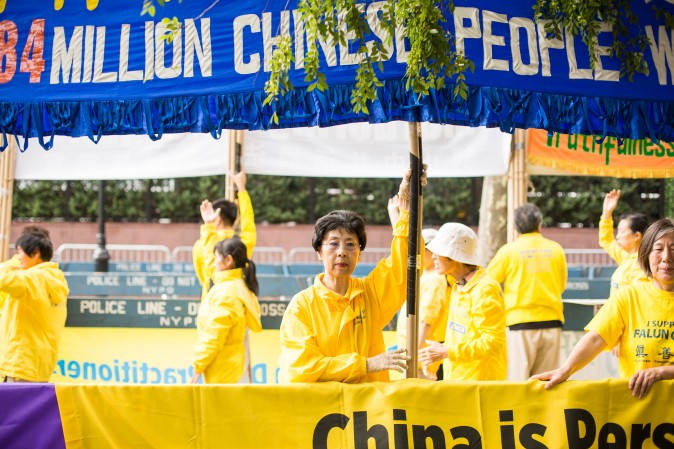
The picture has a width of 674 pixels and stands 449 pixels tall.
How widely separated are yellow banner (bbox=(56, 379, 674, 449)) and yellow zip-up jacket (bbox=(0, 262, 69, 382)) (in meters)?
2.88

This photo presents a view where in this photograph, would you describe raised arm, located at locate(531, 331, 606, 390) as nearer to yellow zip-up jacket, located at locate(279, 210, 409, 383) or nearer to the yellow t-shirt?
the yellow t-shirt

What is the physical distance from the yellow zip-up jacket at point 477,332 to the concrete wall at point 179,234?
1850 centimetres

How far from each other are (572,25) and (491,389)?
74.6 inches

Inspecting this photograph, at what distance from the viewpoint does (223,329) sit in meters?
6.40

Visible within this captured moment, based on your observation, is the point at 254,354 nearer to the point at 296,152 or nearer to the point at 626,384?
the point at 296,152

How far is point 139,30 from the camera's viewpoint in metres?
4.09

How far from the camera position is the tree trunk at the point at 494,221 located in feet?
44.1

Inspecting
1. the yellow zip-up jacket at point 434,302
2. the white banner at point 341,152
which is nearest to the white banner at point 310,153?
the white banner at point 341,152

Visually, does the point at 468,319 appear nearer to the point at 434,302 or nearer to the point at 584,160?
the point at 434,302

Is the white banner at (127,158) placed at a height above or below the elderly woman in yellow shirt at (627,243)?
above

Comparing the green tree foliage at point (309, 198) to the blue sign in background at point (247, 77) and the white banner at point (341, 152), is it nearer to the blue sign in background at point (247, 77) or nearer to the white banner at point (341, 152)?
the white banner at point (341, 152)

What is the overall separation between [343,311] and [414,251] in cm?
50

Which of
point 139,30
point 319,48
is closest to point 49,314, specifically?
point 139,30

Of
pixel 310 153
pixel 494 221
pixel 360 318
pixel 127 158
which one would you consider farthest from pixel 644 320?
pixel 494 221
